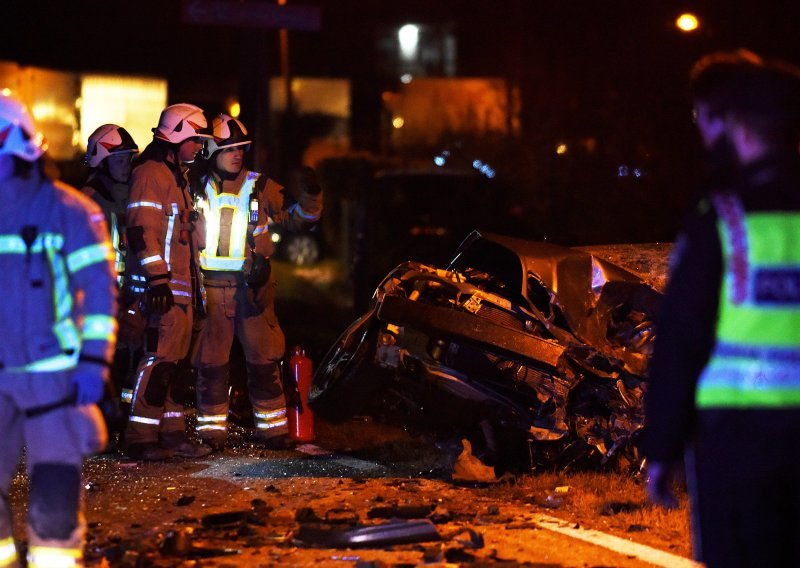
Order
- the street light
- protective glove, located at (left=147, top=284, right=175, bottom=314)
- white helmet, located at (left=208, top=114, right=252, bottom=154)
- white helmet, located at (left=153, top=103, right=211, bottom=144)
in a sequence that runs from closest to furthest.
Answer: protective glove, located at (left=147, top=284, right=175, bottom=314) < white helmet, located at (left=153, top=103, right=211, bottom=144) < white helmet, located at (left=208, top=114, right=252, bottom=154) < the street light

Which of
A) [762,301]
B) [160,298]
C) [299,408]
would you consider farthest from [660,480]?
[299,408]

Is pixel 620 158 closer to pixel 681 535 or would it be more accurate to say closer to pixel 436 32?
pixel 681 535

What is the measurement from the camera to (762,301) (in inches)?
125

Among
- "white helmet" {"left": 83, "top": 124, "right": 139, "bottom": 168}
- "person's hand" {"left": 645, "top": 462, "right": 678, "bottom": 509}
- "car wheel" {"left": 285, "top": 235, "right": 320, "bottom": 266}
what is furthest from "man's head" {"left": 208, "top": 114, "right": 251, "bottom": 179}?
"car wheel" {"left": 285, "top": 235, "right": 320, "bottom": 266}

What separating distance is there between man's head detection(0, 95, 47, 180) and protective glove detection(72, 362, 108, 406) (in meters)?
0.76

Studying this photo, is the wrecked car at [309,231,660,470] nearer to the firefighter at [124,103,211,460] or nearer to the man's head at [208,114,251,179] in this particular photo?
the firefighter at [124,103,211,460]

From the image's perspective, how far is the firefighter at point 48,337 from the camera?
4148 millimetres

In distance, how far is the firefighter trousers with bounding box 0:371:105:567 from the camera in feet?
13.6

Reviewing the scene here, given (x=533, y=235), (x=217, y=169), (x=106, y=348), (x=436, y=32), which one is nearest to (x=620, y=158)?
(x=533, y=235)

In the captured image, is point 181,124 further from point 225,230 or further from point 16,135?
point 16,135

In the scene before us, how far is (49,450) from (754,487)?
7.98ft

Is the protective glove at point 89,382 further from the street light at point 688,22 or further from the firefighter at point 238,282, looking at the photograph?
the street light at point 688,22

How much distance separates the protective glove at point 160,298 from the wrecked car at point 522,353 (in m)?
1.25

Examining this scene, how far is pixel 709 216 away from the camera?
10.6ft
